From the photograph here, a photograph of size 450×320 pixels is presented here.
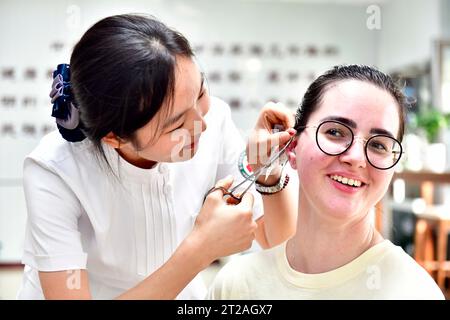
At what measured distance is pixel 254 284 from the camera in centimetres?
83

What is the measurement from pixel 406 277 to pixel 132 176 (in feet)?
1.25

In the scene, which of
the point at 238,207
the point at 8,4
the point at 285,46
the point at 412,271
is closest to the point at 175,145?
the point at 238,207

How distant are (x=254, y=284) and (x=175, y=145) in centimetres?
29

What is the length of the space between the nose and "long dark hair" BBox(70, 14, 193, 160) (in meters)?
0.23

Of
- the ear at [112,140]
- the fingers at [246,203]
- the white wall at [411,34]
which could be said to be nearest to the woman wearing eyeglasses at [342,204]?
the fingers at [246,203]

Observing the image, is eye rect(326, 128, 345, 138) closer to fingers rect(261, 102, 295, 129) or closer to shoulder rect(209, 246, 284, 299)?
fingers rect(261, 102, 295, 129)

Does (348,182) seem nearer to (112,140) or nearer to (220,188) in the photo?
(220,188)

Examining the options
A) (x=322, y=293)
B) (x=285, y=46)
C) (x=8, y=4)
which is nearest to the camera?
(x=322, y=293)

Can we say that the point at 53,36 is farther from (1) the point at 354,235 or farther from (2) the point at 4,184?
(1) the point at 354,235

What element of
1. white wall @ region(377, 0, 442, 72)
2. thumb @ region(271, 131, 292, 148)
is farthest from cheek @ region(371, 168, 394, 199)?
white wall @ region(377, 0, 442, 72)

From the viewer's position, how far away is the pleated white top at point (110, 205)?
2.26ft

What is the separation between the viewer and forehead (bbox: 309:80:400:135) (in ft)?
2.24

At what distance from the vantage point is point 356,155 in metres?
0.66

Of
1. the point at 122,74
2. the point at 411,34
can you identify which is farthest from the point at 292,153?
the point at 411,34
